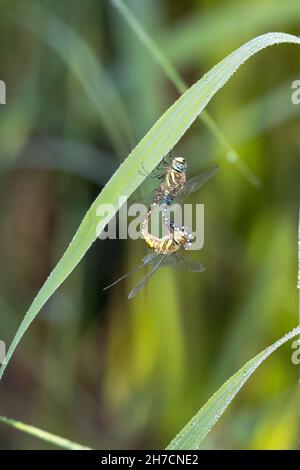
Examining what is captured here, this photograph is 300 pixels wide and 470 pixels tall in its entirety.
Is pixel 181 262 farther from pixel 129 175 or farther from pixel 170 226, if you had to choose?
pixel 129 175

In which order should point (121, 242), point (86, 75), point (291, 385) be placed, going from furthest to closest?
point (121, 242), point (291, 385), point (86, 75)

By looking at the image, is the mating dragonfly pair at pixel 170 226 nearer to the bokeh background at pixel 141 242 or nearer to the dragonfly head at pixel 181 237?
the dragonfly head at pixel 181 237

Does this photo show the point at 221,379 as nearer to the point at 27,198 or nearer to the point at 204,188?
the point at 204,188

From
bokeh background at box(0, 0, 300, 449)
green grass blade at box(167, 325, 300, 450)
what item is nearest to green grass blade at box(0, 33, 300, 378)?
green grass blade at box(167, 325, 300, 450)

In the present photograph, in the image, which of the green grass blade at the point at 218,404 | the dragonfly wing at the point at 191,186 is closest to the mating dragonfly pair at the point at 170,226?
the dragonfly wing at the point at 191,186

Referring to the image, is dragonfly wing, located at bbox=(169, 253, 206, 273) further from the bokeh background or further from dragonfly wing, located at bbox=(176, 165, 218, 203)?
the bokeh background

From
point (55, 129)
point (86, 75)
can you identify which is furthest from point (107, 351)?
point (86, 75)
